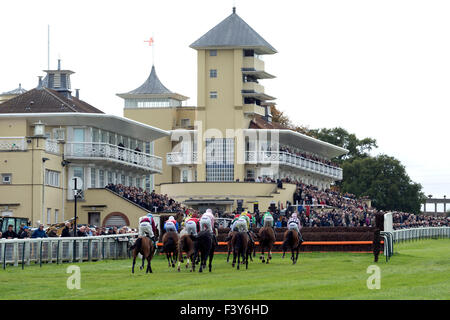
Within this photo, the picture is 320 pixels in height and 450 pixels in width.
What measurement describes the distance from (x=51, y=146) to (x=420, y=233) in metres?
21.3

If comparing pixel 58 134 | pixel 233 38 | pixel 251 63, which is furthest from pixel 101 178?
pixel 251 63

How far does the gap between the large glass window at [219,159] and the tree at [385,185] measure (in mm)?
24953

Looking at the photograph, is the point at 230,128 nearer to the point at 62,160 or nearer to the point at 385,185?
the point at 385,185

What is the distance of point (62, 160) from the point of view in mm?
66938

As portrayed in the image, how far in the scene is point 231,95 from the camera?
96188 mm

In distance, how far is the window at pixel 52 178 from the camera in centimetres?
6378

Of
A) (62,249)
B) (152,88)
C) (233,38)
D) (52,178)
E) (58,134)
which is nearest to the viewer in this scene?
(62,249)

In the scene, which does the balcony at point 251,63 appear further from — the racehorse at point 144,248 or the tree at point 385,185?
the racehorse at point 144,248

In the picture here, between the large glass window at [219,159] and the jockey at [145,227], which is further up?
the large glass window at [219,159]

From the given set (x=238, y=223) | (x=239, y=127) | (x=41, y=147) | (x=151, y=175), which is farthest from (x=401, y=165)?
(x=238, y=223)

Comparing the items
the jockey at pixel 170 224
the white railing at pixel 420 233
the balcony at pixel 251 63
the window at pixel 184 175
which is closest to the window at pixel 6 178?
the white railing at pixel 420 233

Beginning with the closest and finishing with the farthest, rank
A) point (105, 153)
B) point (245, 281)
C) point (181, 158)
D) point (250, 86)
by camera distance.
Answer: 1. point (245, 281)
2. point (105, 153)
3. point (181, 158)
4. point (250, 86)
